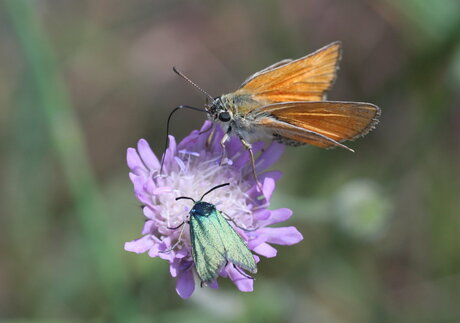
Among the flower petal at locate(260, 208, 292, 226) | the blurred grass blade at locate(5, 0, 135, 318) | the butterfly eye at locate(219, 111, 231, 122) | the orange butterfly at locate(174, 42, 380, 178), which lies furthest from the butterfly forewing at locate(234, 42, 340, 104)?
the blurred grass blade at locate(5, 0, 135, 318)

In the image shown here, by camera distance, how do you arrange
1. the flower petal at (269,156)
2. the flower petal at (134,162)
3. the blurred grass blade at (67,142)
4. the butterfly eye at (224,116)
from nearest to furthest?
1. the flower petal at (134,162)
2. the butterfly eye at (224,116)
3. the flower petal at (269,156)
4. the blurred grass blade at (67,142)

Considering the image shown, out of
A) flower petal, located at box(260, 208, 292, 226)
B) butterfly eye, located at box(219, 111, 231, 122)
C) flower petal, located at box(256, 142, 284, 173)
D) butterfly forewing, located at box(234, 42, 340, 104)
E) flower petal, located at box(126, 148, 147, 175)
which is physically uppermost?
butterfly forewing, located at box(234, 42, 340, 104)

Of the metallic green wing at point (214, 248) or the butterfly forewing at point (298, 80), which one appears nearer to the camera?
the metallic green wing at point (214, 248)

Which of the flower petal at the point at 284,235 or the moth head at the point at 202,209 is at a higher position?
the moth head at the point at 202,209

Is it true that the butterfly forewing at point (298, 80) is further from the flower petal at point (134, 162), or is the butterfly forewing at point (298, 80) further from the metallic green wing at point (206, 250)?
the metallic green wing at point (206, 250)

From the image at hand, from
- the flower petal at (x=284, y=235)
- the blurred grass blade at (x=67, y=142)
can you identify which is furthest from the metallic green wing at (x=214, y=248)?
Answer: the blurred grass blade at (x=67, y=142)

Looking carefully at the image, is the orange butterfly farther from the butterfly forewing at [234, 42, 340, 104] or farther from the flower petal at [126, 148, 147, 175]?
the flower petal at [126, 148, 147, 175]

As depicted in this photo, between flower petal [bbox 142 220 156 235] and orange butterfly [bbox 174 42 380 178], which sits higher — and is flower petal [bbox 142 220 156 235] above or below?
below
